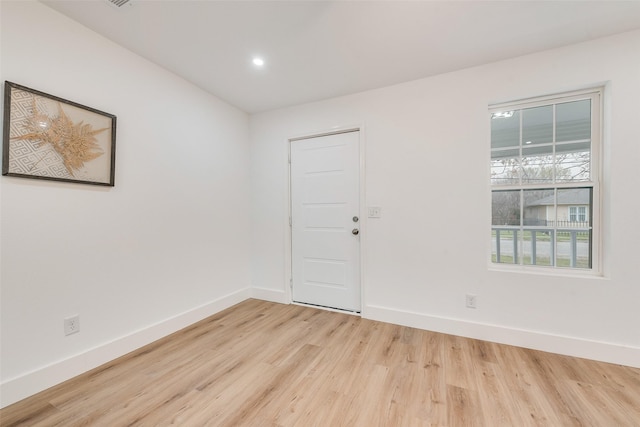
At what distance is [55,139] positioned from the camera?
172cm

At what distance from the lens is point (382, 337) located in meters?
2.38

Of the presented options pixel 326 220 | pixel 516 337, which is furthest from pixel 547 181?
pixel 326 220

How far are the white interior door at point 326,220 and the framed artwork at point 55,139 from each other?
6.03ft

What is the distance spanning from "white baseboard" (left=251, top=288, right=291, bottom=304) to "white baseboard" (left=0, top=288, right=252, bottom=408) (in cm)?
68

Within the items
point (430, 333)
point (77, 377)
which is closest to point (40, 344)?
point (77, 377)

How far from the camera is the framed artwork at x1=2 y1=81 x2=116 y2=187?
1.54 m

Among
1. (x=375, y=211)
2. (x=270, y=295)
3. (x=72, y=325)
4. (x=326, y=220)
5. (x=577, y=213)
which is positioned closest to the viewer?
(x=72, y=325)

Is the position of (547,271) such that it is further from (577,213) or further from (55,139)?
(55,139)

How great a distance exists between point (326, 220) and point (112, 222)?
2011 millimetres

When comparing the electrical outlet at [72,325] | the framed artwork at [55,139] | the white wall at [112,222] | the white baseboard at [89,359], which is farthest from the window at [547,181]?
the electrical outlet at [72,325]

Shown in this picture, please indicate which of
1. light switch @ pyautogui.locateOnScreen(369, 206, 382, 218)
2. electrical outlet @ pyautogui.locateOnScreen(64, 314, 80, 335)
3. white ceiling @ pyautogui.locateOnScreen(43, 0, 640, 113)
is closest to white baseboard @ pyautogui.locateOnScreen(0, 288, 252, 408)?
electrical outlet @ pyautogui.locateOnScreen(64, 314, 80, 335)

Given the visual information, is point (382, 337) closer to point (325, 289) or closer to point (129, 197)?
point (325, 289)

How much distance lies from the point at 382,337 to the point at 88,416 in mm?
2106

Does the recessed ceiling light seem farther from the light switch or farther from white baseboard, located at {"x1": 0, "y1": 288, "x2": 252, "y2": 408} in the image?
white baseboard, located at {"x1": 0, "y1": 288, "x2": 252, "y2": 408}
